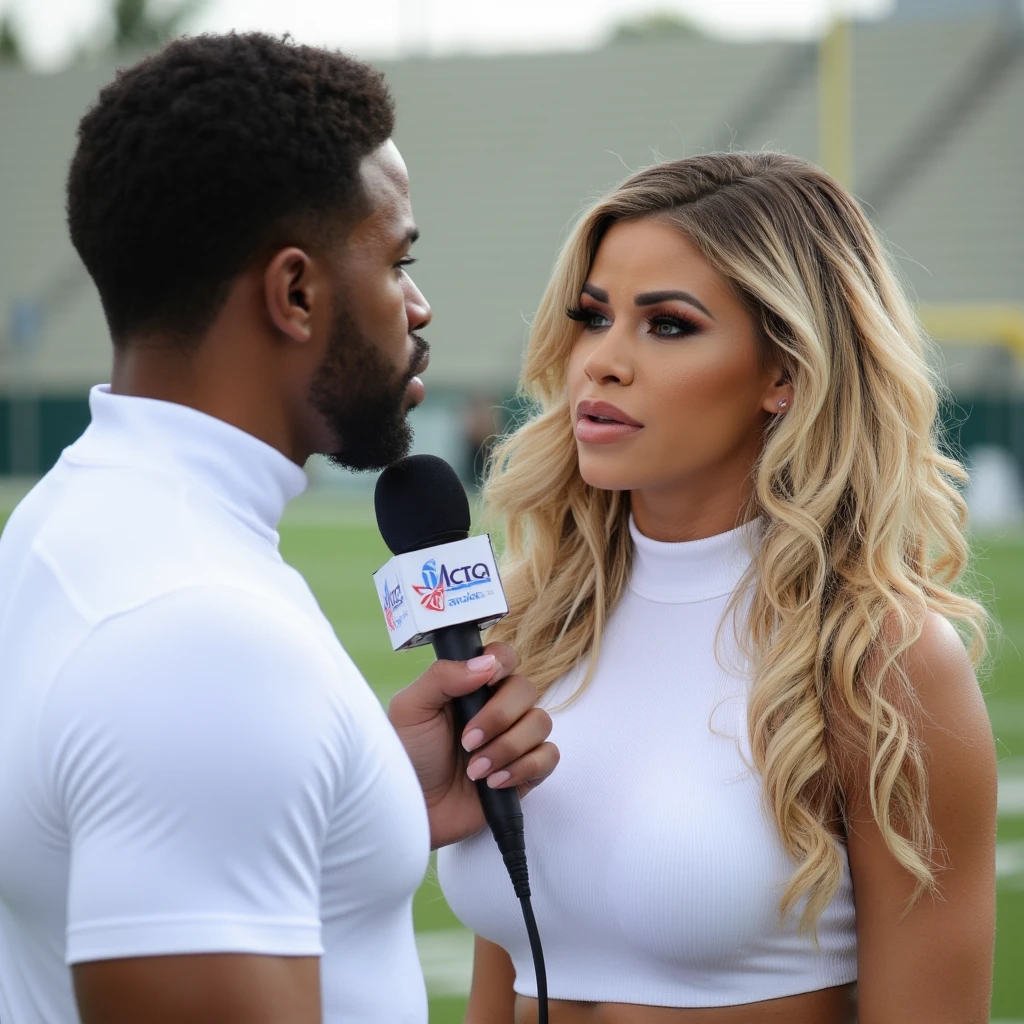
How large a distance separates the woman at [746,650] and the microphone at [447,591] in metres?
0.11

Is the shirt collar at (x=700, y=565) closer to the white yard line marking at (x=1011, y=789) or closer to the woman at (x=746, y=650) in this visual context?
the woman at (x=746, y=650)

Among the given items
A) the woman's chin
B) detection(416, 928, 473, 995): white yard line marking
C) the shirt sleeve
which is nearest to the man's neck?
the shirt sleeve

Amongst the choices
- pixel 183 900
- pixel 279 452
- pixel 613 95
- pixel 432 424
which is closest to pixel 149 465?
pixel 279 452

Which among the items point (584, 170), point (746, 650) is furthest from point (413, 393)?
point (584, 170)

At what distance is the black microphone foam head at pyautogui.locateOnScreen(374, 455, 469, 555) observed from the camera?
211cm

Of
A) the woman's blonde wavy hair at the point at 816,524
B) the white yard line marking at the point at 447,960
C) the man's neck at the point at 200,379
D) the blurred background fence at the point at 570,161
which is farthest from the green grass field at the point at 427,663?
the blurred background fence at the point at 570,161

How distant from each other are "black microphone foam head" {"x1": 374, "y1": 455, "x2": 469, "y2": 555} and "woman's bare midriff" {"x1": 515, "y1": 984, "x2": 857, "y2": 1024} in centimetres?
75

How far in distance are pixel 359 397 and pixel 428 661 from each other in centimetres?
810

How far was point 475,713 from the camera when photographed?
6.80ft

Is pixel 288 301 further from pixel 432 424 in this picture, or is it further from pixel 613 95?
pixel 613 95

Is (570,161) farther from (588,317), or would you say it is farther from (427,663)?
(588,317)

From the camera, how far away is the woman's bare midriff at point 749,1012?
218 centimetres

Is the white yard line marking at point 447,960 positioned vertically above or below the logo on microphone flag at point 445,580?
below

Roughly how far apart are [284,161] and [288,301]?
0.46 ft
